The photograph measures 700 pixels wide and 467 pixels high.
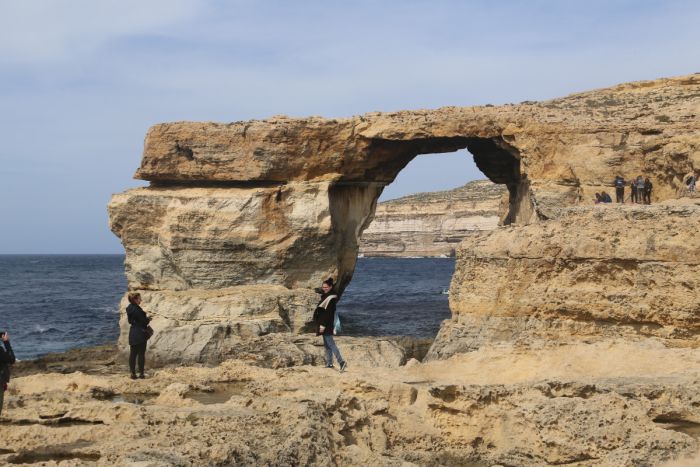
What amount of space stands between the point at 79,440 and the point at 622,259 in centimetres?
831

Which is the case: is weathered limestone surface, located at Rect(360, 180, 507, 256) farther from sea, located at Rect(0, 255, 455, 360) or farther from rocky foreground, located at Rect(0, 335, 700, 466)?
rocky foreground, located at Rect(0, 335, 700, 466)

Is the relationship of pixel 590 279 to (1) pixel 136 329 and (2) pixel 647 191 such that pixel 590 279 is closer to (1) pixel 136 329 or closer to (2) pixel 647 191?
(1) pixel 136 329

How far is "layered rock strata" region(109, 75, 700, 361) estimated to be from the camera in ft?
70.9

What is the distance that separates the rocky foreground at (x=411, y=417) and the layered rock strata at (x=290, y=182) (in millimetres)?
10722

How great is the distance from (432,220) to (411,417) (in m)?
82.2

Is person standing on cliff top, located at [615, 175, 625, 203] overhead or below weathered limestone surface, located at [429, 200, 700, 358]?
overhead

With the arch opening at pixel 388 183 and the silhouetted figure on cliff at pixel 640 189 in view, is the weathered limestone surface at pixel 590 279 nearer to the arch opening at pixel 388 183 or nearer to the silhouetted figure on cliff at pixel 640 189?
the silhouetted figure on cliff at pixel 640 189

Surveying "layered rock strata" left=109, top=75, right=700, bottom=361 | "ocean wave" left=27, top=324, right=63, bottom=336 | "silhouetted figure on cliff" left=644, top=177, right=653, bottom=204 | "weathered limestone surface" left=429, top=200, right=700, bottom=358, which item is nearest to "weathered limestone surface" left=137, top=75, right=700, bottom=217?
"layered rock strata" left=109, top=75, right=700, bottom=361

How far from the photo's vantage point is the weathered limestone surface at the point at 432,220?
8462 centimetres

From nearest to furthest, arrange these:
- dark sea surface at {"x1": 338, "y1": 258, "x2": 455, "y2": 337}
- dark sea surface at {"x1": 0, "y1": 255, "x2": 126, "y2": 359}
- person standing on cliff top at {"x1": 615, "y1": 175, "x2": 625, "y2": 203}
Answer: person standing on cliff top at {"x1": 615, "y1": 175, "x2": 625, "y2": 203}
dark sea surface at {"x1": 0, "y1": 255, "x2": 126, "y2": 359}
dark sea surface at {"x1": 338, "y1": 258, "x2": 455, "y2": 337}

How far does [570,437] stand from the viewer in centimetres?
832

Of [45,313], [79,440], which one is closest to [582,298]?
[79,440]

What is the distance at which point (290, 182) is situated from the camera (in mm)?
25016

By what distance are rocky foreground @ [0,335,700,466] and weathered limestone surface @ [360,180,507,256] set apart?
7043cm
